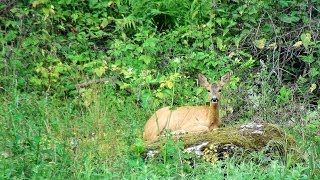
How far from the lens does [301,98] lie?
9.41 metres

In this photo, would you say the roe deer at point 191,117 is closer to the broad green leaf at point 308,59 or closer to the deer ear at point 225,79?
the deer ear at point 225,79

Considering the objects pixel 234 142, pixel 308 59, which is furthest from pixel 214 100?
pixel 308 59

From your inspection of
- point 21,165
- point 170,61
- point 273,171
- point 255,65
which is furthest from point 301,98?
point 21,165

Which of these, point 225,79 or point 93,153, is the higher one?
point 225,79

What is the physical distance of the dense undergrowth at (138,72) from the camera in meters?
7.02

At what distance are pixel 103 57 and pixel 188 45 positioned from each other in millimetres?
1097

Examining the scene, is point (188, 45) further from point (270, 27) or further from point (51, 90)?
point (51, 90)

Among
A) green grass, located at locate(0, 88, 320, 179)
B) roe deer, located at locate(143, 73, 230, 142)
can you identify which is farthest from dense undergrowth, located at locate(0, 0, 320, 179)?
roe deer, located at locate(143, 73, 230, 142)

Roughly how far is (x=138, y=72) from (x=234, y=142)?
2.75 m

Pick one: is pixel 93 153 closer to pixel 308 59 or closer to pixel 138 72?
pixel 138 72

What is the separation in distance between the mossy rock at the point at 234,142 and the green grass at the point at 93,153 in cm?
16

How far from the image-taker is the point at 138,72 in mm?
9734

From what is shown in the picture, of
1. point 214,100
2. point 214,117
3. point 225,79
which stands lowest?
point 214,117

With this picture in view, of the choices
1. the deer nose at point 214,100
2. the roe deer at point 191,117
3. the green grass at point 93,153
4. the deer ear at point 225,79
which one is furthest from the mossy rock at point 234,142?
the deer ear at point 225,79
